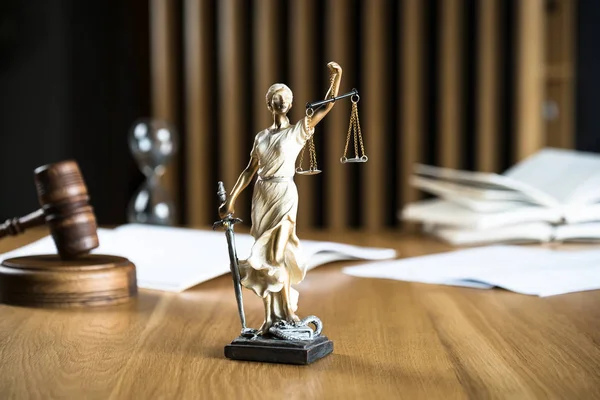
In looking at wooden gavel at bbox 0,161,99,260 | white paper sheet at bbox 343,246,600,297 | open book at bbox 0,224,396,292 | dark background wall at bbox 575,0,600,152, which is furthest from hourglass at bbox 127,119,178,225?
dark background wall at bbox 575,0,600,152

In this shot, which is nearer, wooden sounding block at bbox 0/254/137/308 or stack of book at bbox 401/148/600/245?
wooden sounding block at bbox 0/254/137/308

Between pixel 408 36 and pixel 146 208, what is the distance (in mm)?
1251

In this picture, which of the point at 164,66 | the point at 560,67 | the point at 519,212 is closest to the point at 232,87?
the point at 164,66

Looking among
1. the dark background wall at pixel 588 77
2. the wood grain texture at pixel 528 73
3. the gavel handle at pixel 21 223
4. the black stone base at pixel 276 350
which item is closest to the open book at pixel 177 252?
the gavel handle at pixel 21 223

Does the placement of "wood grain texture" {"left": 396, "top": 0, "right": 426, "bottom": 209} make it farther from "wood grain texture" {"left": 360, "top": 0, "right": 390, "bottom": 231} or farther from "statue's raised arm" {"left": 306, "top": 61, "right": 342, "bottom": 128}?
"statue's raised arm" {"left": 306, "top": 61, "right": 342, "bottom": 128}

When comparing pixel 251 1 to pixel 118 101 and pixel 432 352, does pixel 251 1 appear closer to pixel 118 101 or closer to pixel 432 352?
pixel 118 101

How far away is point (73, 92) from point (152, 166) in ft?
3.84

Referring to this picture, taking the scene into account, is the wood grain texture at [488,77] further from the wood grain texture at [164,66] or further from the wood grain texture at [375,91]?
the wood grain texture at [164,66]

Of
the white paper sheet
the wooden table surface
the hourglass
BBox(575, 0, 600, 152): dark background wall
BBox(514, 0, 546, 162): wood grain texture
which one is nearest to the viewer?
the wooden table surface

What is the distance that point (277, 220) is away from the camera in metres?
0.74

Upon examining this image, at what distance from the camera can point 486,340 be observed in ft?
2.84

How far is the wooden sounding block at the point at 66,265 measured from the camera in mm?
1039

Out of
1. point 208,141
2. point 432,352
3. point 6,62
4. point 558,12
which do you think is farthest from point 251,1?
point 432,352

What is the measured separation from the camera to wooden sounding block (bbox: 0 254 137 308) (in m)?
1.04
